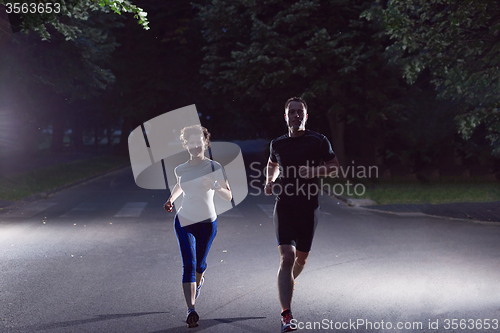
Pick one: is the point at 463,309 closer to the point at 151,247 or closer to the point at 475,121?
the point at 151,247

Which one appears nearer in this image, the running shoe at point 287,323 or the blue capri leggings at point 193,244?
the running shoe at point 287,323

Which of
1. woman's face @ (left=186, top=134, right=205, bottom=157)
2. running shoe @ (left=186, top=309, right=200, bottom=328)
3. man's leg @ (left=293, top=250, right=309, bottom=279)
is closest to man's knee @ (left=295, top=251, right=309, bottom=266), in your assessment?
man's leg @ (left=293, top=250, right=309, bottom=279)

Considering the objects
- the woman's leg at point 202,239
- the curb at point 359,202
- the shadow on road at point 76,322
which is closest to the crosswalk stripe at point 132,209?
the curb at point 359,202

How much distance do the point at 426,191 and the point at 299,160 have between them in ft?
49.8

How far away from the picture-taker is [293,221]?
5.51 meters

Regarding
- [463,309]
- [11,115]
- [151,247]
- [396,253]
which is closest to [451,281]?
[463,309]

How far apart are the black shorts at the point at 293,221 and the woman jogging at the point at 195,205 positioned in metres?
0.57

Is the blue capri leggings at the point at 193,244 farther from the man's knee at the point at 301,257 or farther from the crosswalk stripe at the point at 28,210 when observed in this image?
the crosswalk stripe at the point at 28,210

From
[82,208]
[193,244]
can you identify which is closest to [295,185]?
[193,244]

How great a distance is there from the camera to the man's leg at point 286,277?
5348 mm

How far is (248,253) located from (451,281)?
10.5 feet

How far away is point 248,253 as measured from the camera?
9.32 m

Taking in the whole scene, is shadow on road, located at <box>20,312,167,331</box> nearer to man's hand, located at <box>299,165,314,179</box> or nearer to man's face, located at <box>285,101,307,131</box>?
man's hand, located at <box>299,165,314,179</box>

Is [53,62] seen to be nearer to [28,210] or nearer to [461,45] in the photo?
[28,210]
